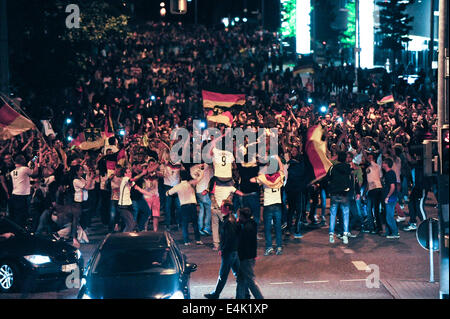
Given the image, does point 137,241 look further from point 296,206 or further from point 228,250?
point 296,206

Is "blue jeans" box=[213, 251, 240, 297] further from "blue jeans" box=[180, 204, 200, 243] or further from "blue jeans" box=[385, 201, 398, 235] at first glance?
"blue jeans" box=[385, 201, 398, 235]

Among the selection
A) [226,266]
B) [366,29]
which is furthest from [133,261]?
[366,29]

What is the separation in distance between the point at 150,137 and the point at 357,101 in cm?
1192

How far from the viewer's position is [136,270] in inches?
417

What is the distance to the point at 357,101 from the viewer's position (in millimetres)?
32438

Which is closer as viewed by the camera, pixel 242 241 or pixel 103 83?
pixel 242 241

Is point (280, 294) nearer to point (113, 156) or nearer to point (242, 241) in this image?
point (242, 241)

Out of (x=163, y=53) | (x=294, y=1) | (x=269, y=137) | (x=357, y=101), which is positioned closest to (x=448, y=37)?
(x=269, y=137)

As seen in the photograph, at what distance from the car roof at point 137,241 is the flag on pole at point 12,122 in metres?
7.07

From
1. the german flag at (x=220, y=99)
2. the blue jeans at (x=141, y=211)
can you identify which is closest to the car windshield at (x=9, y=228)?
the blue jeans at (x=141, y=211)

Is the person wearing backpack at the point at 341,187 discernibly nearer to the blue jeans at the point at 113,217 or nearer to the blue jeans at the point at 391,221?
the blue jeans at the point at 391,221

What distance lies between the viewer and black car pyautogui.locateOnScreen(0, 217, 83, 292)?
12.6 meters

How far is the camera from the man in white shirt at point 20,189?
16.8 meters
